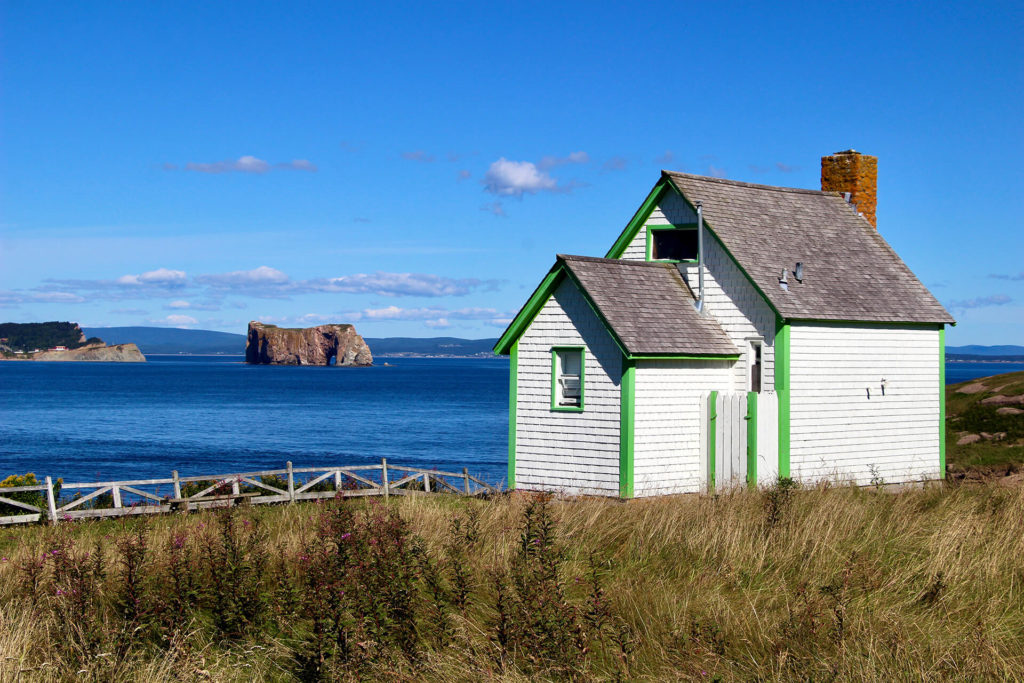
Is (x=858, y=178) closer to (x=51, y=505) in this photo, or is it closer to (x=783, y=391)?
Result: (x=783, y=391)

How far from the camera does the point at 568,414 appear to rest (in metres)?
20.9

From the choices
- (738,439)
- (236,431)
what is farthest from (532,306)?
(236,431)

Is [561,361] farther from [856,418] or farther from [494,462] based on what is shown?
[494,462]

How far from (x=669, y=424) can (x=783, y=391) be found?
7.95 feet

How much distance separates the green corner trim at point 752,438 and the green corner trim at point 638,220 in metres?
5.19

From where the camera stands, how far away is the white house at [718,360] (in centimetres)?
2038

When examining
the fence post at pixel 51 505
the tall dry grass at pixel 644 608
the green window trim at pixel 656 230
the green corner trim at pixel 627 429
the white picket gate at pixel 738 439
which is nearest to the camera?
the tall dry grass at pixel 644 608

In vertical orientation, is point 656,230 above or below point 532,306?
above

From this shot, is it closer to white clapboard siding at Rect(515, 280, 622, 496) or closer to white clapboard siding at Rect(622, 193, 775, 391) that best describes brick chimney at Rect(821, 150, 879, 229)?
white clapboard siding at Rect(622, 193, 775, 391)

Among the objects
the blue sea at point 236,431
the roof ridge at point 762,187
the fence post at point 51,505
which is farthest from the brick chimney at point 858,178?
the blue sea at point 236,431

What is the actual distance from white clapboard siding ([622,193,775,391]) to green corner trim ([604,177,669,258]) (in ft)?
1.70

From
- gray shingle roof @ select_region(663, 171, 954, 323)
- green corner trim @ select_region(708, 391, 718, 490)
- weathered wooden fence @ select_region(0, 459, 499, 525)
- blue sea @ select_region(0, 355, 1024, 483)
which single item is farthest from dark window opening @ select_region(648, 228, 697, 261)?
blue sea @ select_region(0, 355, 1024, 483)

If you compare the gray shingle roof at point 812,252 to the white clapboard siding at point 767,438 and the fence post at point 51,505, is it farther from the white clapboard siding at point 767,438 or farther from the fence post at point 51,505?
the fence post at point 51,505

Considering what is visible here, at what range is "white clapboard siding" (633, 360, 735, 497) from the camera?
20.0 m
